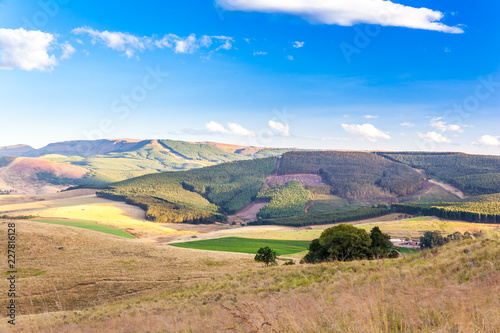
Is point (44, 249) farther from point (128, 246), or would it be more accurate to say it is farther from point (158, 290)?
point (158, 290)

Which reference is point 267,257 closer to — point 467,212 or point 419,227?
point 419,227

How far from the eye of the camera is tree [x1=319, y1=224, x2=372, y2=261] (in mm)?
38625

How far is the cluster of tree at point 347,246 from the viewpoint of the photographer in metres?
38.7

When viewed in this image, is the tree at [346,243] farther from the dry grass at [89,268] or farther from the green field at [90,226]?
the green field at [90,226]

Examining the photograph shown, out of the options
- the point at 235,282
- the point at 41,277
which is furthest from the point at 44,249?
the point at 235,282

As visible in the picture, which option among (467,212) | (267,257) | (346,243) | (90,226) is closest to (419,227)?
(467,212)

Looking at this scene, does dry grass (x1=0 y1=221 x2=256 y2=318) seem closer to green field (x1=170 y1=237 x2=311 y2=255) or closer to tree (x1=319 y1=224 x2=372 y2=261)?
tree (x1=319 y1=224 x2=372 y2=261)

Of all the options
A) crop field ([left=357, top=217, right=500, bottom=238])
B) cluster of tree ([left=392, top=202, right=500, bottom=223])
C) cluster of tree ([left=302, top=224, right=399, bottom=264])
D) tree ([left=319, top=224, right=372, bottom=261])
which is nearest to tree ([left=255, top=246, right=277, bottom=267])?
cluster of tree ([left=302, top=224, right=399, bottom=264])

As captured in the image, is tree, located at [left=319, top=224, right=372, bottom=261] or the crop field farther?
the crop field

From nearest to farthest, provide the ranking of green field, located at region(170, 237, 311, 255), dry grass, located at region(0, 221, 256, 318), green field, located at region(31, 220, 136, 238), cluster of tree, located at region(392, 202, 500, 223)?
dry grass, located at region(0, 221, 256, 318) → green field, located at region(170, 237, 311, 255) → green field, located at region(31, 220, 136, 238) → cluster of tree, located at region(392, 202, 500, 223)

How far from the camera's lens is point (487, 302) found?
6.96 metres

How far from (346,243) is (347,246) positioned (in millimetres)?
359

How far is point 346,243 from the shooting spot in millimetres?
39469

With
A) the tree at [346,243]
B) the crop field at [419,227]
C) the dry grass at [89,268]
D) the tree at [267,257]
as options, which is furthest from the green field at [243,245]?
the tree at [346,243]
